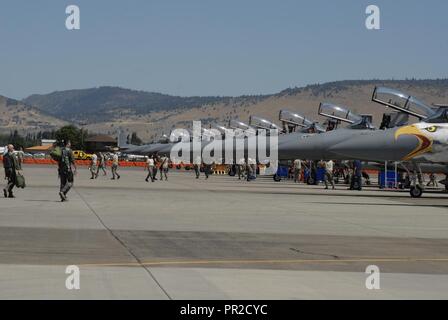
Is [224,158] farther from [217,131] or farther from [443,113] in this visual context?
[443,113]

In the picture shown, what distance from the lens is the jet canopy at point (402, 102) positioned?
31125mm

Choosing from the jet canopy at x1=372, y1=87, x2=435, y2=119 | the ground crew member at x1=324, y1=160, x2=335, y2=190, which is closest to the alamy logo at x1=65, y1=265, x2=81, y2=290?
the jet canopy at x1=372, y1=87, x2=435, y2=119

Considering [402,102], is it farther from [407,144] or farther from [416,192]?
[407,144]

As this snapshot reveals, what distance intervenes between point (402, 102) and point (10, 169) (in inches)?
592

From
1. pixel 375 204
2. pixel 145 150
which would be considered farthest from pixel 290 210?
pixel 145 150

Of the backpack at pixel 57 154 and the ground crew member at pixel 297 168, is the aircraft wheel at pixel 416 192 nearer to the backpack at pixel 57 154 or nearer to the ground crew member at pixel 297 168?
the backpack at pixel 57 154

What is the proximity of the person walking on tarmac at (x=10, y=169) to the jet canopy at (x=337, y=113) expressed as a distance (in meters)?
20.8

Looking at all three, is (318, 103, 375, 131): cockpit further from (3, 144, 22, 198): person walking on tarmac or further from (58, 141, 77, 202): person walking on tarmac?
(3, 144, 22, 198): person walking on tarmac

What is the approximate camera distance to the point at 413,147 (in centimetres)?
2678

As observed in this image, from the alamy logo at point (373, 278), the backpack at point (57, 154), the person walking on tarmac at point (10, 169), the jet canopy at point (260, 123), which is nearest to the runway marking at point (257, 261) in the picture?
the alamy logo at point (373, 278)

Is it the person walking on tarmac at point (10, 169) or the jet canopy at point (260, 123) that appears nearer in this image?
the person walking on tarmac at point (10, 169)

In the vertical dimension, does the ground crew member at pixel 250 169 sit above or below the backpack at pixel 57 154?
below

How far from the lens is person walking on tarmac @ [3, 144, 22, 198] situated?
24359mm

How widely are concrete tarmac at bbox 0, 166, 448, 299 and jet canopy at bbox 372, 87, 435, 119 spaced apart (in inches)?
370
